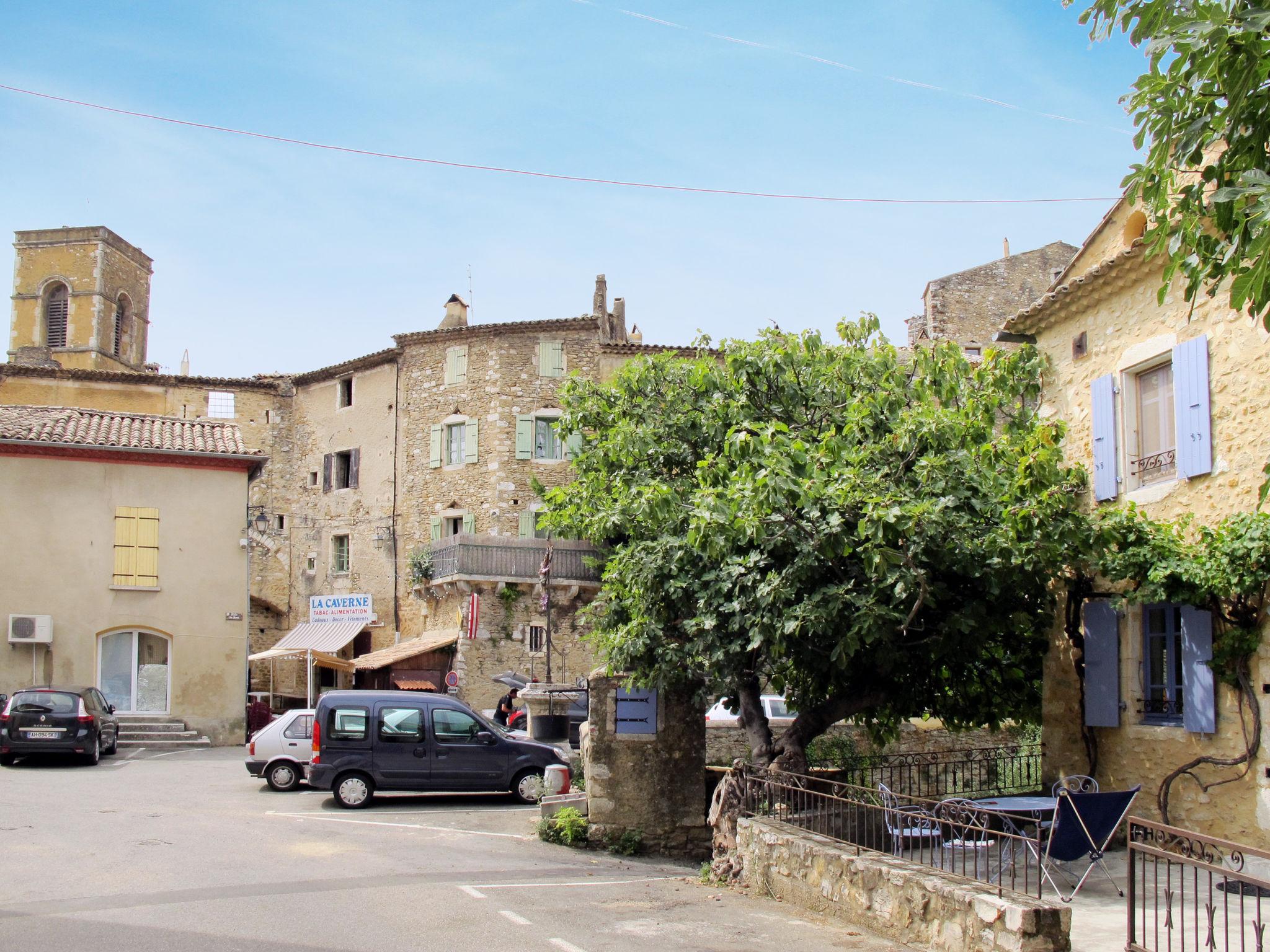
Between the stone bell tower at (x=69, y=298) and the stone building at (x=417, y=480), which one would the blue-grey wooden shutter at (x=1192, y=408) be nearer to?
the stone building at (x=417, y=480)

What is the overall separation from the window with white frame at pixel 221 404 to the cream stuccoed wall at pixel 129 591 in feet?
48.6

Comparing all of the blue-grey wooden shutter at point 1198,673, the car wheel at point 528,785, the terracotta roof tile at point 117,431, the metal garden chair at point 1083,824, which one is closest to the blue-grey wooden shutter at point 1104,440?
the blue-grey wooden shutter at point 1198,673

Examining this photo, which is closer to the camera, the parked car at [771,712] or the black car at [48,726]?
the black car at [48,726]

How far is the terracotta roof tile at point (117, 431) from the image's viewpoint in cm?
2458

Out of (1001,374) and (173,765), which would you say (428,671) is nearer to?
(173,765)

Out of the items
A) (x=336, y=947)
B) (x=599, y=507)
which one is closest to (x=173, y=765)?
(x=599, y=507)

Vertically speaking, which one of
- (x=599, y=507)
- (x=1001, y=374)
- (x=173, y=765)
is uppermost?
(x=1001, y=374)

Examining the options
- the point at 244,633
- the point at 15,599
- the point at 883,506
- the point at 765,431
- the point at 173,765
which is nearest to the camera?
the point at 883,506

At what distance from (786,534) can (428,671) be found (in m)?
22.4

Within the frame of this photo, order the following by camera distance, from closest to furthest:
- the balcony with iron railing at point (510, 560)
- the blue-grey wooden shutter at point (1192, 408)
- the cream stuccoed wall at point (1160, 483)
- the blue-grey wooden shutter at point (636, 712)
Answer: the cream stuccoed wall at point (1160, 483) < the blue-grey wooden shutter at point (1192, 408) < the blue-grey wooden shutter at point (636, 712) < the balcony with iron railing at point (510, 560)

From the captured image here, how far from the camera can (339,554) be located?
1506 inches

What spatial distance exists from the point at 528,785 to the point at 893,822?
795 centimetres

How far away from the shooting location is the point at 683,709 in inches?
559

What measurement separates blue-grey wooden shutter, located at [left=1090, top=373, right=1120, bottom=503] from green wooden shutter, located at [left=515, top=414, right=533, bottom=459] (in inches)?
930
